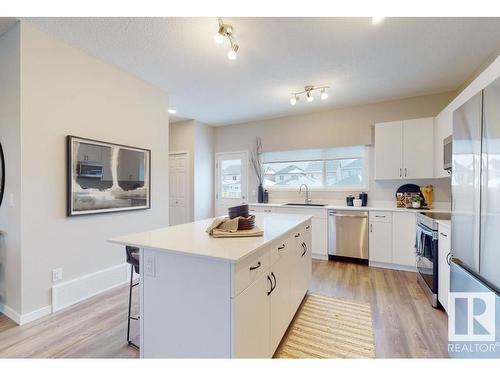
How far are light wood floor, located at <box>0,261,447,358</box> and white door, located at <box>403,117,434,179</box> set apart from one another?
1.63 meters

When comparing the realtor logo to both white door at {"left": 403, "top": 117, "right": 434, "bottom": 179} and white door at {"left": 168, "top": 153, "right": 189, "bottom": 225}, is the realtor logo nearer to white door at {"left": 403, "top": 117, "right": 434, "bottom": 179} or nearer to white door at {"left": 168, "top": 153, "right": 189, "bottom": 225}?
white door at {"left": 403, "top": 117, "right": 434, "bottom": 179}

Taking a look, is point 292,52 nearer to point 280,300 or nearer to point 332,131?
point 332,131

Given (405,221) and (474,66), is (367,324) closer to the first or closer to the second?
(405,221)

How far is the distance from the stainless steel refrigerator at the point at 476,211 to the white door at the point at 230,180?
405cm

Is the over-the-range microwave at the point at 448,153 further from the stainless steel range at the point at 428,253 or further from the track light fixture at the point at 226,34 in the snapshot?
the track light fixture at the point at 226,34

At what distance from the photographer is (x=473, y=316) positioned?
Result: 51.9 inches

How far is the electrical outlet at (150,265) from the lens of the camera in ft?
4.87

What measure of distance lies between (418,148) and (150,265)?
13.0 ft

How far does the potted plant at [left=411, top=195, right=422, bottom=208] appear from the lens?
370cm

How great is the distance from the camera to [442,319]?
7.42 ft

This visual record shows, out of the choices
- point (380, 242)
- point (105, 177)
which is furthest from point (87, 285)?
point (380, 242)

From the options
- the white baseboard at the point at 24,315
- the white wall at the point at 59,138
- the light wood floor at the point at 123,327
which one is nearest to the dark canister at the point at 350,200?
the light wood floor at the point at 123,327
